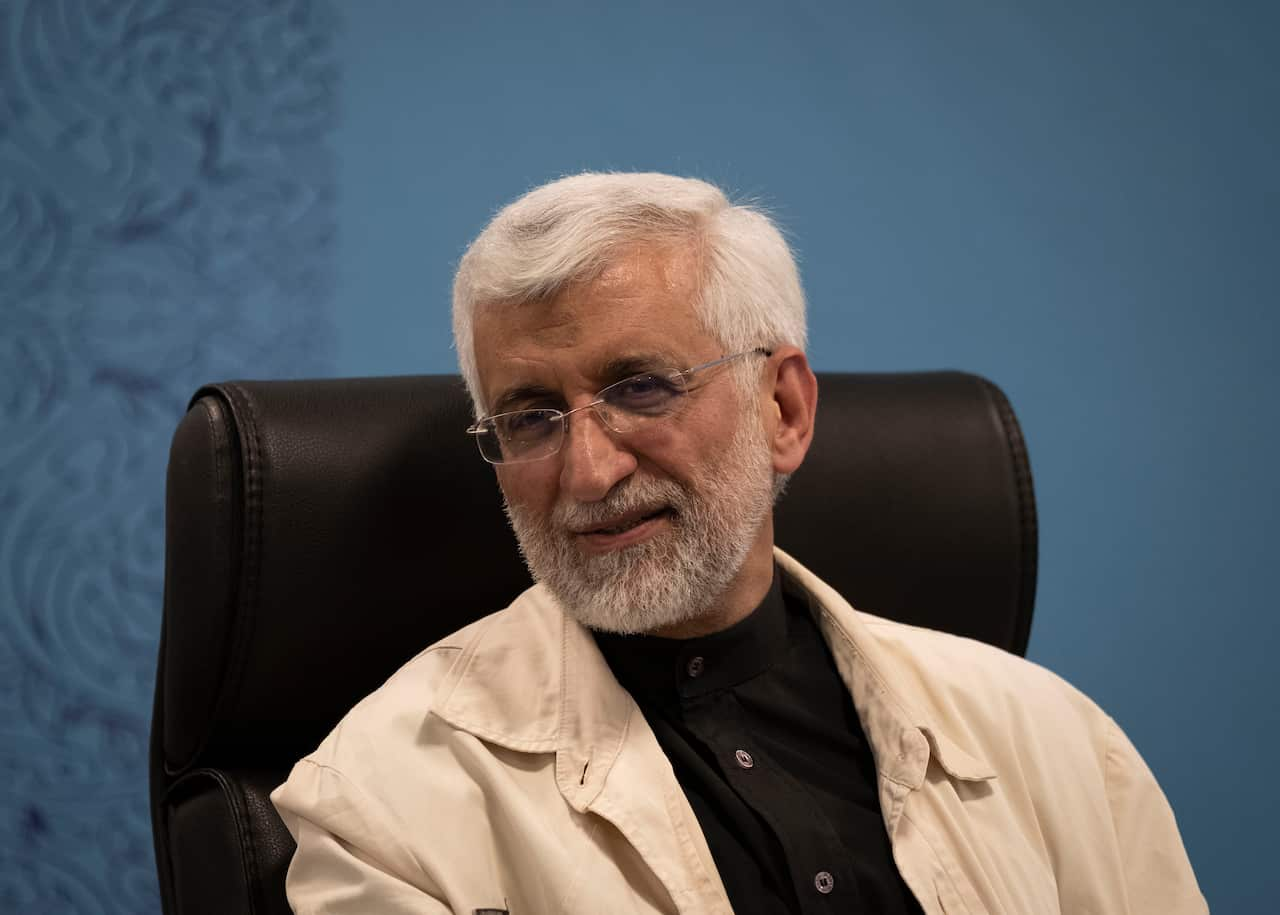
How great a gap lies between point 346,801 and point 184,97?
1161 millimetres

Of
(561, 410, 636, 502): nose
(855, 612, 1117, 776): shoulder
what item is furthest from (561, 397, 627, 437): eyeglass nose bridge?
(855, 612, 1117, 776): shoulder

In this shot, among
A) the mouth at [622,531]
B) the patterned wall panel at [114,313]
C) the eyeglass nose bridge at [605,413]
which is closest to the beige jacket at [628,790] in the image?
the mouth at [622,531]

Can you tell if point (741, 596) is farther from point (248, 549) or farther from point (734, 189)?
point (734, 189)

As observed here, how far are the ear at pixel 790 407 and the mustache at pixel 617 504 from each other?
166mm

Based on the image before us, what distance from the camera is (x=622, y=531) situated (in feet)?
4.40

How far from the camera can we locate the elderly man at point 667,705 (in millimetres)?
1218

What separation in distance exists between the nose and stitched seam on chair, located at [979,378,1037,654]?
0.58 metres

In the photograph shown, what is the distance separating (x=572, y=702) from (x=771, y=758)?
0.79 ft

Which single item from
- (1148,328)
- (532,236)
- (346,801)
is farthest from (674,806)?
(1148,328)

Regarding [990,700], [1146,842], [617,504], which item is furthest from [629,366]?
[1146,842]

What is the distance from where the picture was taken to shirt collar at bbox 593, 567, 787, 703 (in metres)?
1.41

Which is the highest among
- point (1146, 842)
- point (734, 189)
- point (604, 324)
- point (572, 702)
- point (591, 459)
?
point (734, 189)

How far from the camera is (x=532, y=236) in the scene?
133 cm

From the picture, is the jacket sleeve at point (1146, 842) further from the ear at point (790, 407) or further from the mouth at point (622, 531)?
the mouth at point (622, 531)
